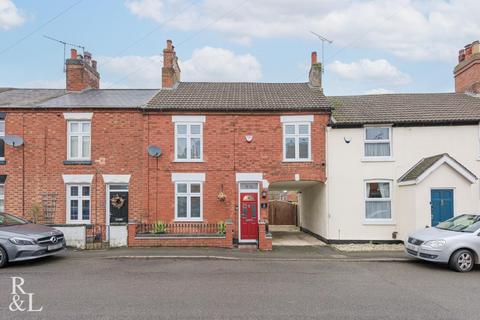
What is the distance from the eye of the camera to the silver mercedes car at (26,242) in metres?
10.8

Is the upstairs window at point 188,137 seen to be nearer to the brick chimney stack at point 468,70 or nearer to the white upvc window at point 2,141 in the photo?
the white upvc window at point 2,141

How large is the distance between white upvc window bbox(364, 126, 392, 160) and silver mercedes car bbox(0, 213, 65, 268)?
11737 millimetres

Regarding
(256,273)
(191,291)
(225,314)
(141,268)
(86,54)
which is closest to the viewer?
(225,314)

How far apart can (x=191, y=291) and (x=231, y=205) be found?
8139 millimetres

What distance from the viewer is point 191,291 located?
8227 mm

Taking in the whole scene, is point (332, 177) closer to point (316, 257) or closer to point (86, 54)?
point (316, 257)

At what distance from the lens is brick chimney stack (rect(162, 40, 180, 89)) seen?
19.0 metres

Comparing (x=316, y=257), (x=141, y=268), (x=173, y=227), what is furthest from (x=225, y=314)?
(x=173, y=227)

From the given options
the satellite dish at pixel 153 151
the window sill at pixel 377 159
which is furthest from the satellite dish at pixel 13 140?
the window sill at pixel 377 159

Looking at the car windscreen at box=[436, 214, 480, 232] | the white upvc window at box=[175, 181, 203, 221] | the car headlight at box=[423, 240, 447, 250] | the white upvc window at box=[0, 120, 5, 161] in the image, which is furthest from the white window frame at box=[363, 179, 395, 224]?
the white upvc window at box=[0, 120, 5, 161]

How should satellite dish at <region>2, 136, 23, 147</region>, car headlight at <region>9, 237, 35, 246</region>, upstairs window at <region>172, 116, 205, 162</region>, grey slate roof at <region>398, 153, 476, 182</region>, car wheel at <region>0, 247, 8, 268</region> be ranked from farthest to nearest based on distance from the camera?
upstairs window at <region>172, 116, 205, 162</region>, satellite dish at <region>2, 136, 23, 147</region>, grey slate roof at <region>398, 153, 476, 182</region>, car headlight at <region>9, 237, 35, 246</region>, car wheel at <region>0, 247, 8, 268</region>

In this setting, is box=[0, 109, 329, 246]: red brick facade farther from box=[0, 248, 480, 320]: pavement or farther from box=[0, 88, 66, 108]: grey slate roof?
box=[0, 248, 480, 320]: pavement

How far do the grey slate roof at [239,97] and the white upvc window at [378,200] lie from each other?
12.0 feet

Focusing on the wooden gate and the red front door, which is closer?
the red front door
